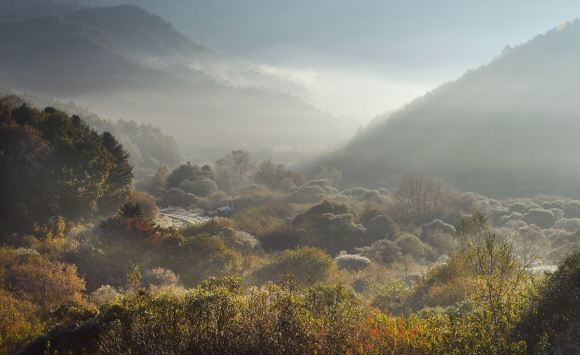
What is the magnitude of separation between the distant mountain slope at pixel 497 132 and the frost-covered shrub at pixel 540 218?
31926 mm

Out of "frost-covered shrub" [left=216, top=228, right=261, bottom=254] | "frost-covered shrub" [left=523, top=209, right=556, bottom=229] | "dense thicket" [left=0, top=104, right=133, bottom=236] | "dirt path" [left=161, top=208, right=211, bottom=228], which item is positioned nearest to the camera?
"dense thicket" [left=0, top=104, right=133, bottom=236]

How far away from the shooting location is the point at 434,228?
34969mm

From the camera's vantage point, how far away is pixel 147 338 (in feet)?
17.9

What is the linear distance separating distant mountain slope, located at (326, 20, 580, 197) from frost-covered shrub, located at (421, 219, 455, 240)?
47787 millimetres

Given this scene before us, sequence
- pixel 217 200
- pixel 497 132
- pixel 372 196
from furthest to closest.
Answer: pixel 497 132 < pixel 217 200 < pixel 372 196

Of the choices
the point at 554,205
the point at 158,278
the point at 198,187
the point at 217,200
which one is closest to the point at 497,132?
the point at 554,205

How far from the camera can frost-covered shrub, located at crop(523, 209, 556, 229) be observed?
39000 mm

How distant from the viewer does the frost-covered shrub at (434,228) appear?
3355 centimetres

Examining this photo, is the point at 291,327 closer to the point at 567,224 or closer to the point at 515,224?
the point at 515,224

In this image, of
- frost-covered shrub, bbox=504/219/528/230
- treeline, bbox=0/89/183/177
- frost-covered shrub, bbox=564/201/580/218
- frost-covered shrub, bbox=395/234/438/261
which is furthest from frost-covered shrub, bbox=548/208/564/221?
treeline, bbox=0/89/183/177

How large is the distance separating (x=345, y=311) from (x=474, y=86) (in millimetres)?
150435

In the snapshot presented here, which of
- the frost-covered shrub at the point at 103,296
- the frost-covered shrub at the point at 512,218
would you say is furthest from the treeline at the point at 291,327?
the frost-covered shrub at the point at 512,218

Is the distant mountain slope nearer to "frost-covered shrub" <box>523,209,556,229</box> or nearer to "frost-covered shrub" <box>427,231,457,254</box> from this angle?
"frost-covered shrub" <box>523,209,556,229</box>

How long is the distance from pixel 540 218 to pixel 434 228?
701 inches
